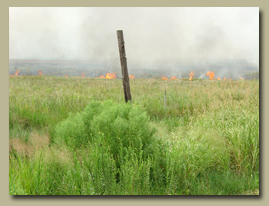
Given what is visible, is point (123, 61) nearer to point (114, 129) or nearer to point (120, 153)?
point (114, 129)

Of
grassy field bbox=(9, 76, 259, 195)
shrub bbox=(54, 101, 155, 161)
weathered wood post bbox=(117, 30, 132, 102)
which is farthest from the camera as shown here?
weathered wood post bbox=(117, 30, 132, 102)

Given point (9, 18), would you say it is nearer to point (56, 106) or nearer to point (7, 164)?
point (56, 106)

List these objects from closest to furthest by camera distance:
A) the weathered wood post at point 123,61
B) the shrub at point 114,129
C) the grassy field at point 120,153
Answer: the grassy field at point 120,153
the shrub at point 114,129
the weathered wood post at point 123,61

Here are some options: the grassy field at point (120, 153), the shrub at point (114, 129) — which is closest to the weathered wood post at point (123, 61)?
the grassy field at point (120, 153)

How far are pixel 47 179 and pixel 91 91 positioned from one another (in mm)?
3522

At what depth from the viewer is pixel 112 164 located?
3.08 m

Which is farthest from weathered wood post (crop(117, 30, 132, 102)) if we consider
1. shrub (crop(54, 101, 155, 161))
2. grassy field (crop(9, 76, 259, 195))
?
shrub (crop(54, 101, 155, 161))

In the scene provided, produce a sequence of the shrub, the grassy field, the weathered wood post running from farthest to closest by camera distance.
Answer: the weathered wood post < the shrub < the grassy field

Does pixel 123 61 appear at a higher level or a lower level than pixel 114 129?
higher

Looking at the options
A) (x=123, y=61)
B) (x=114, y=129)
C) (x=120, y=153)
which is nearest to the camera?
(x=120, y=153)

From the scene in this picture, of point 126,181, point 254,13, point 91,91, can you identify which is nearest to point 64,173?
point 126,181

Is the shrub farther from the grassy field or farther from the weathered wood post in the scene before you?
the weathered wood post

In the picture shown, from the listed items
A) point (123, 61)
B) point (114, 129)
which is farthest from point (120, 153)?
point (123, 61)

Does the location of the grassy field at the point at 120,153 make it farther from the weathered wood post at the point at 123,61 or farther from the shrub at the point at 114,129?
the weathered wood post at the point at 123,61
